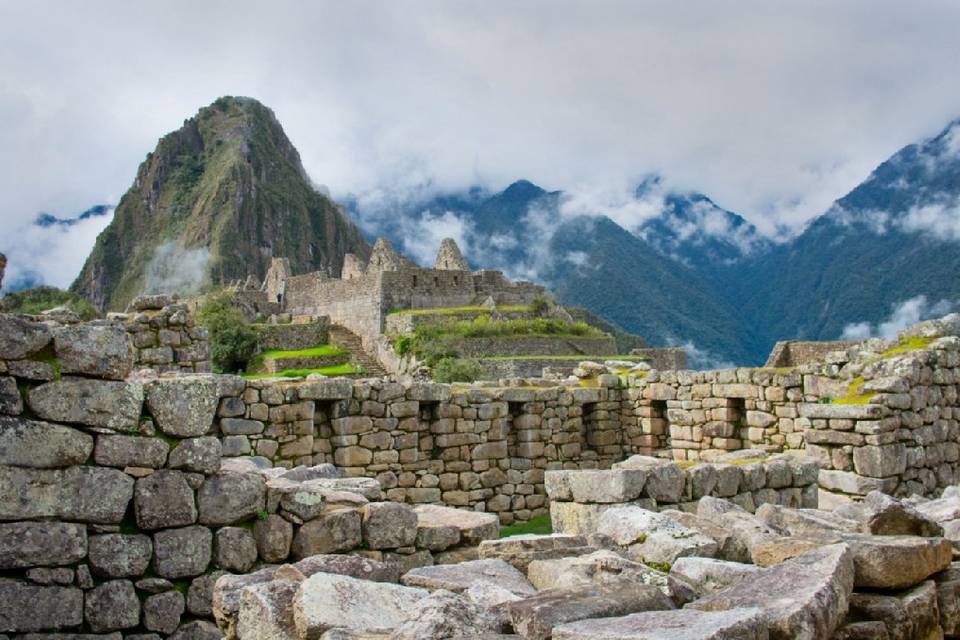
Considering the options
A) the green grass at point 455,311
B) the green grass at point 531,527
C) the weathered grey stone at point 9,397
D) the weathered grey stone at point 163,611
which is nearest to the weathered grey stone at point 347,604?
the weathered grey stone at point 163,611

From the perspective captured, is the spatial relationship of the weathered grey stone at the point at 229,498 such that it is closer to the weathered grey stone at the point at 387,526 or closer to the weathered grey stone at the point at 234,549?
the weathered grey stone at the point at 234,549

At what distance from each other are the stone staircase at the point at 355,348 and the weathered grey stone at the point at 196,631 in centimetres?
2644

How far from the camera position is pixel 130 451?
5051 mm

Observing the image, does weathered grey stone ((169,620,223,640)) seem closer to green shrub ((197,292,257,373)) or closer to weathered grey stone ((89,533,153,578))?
weathered grey stone ((89,533,153,578))

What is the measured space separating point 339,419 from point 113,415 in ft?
18.1

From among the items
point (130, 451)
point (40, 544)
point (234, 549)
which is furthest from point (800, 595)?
point (40, 544)

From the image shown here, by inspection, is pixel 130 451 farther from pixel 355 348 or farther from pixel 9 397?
pixel 355 348

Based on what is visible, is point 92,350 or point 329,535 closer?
point 92,350

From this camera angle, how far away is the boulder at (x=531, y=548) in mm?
4590

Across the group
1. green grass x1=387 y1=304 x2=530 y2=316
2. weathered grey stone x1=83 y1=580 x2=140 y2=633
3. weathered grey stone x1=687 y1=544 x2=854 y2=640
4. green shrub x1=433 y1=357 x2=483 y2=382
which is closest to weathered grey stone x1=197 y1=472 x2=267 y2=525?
weathered grey stone x1=83 y1=580 x2=140 y2=633

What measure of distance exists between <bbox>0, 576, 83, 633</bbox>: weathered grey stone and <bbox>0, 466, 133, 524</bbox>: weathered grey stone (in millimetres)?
410

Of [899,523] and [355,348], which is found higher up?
[355,348]

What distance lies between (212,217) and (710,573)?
16807 centimetres

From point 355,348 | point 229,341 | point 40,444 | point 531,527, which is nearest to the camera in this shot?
point 40,444
